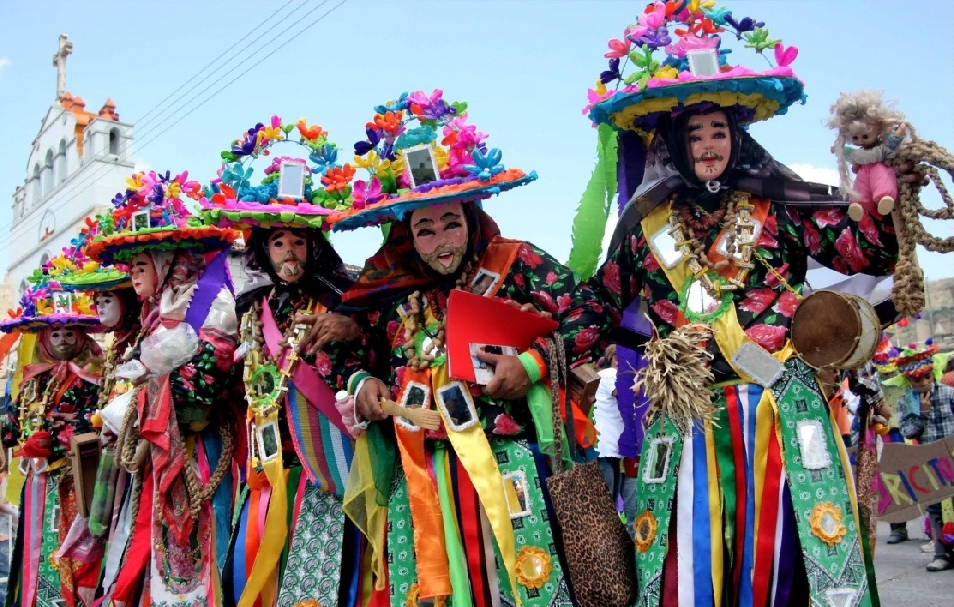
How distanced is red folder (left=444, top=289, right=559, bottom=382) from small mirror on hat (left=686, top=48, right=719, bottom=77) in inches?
45.1

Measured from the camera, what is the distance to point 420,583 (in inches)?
150

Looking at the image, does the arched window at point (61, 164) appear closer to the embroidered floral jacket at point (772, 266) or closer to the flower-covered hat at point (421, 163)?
the flower-covered hat at point (421, 163)

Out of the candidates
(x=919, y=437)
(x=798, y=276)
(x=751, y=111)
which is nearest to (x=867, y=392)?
(x=798, y=276)

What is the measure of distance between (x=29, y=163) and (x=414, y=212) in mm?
34423

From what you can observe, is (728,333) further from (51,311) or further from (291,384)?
(51,311)

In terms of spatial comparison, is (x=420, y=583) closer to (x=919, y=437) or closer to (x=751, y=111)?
(x=751, y=111)

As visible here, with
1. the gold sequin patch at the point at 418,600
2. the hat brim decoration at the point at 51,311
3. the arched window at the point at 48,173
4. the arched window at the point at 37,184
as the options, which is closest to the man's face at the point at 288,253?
the gold sequin patch at the point at 418,600

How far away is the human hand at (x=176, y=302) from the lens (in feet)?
17.5

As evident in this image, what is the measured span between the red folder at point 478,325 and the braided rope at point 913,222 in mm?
1363

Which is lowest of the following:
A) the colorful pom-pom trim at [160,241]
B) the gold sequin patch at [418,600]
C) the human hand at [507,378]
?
the gold sequin patch at [418,600]

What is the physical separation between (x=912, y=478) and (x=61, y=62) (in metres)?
31.1

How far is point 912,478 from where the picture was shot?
4.06 meters

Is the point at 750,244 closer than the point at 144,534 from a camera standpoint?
Yes

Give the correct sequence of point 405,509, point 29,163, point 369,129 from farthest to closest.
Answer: point 29,163 < point 369,129 < point 405,509
